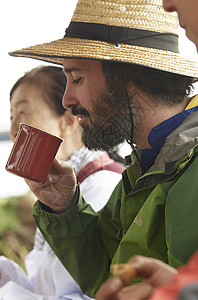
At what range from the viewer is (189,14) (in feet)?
2.22

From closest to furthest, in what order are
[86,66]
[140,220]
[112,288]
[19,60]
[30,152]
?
[112,288], [140,220], [30,152], [86,66], [19,60]

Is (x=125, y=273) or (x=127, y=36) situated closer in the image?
(x=125, y=273)

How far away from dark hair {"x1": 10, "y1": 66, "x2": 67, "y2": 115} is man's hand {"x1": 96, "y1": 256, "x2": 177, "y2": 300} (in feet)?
5.68

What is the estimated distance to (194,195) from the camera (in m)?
0.99

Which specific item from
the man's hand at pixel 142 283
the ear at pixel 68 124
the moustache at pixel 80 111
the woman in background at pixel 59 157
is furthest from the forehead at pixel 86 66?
the man's hand at pixel 142 283

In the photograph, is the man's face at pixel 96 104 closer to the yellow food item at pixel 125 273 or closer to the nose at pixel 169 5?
the nose at pixel 169 5

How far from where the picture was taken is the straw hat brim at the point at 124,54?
4.22 ft

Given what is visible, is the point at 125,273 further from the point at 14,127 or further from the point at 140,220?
the point at 14,127

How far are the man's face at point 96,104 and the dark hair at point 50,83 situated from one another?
79 cm

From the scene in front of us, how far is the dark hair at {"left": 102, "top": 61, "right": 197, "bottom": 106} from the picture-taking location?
4.49 ft

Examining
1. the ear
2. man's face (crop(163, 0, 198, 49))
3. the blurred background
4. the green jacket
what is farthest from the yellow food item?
the blurred background

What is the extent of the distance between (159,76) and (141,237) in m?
0.47

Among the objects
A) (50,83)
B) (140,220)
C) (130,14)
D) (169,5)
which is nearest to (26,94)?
(50,83)

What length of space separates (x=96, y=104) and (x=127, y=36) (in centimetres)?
20
